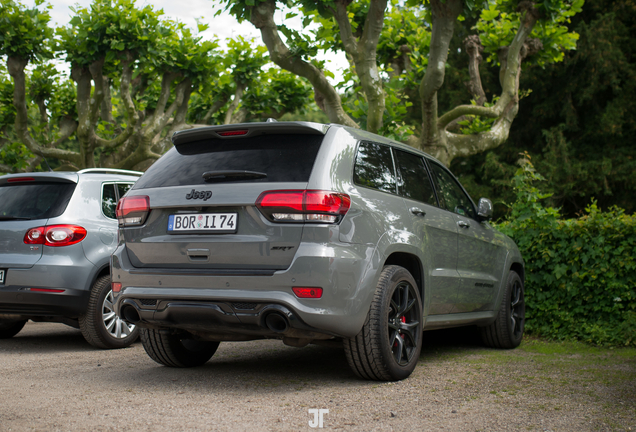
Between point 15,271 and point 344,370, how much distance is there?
3.27 metres

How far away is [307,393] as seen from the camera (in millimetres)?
4168

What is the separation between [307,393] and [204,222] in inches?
51.9

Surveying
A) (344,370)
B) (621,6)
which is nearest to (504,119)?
(344,370)

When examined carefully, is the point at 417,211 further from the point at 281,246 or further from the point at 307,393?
the point at 307,393

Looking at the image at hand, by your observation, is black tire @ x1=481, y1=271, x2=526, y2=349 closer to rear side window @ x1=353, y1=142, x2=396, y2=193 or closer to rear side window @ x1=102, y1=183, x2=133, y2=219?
rear side window @ x1=353, y1=142, x2=396, y2=193

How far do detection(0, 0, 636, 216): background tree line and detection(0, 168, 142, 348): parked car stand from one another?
14.4 ft

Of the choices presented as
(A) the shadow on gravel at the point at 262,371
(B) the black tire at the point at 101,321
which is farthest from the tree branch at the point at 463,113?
(B) the black tire at the point at 101,321

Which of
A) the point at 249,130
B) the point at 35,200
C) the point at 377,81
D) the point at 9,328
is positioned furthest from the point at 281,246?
the point at 377,81

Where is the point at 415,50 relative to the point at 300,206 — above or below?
above

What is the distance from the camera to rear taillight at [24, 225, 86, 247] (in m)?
5.99

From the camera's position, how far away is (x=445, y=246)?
5336mm

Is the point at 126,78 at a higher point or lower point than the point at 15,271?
higher

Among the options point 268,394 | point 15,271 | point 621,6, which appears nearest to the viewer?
point 268,394

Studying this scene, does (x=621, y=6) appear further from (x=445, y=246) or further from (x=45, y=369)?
(x=45, y=369)
